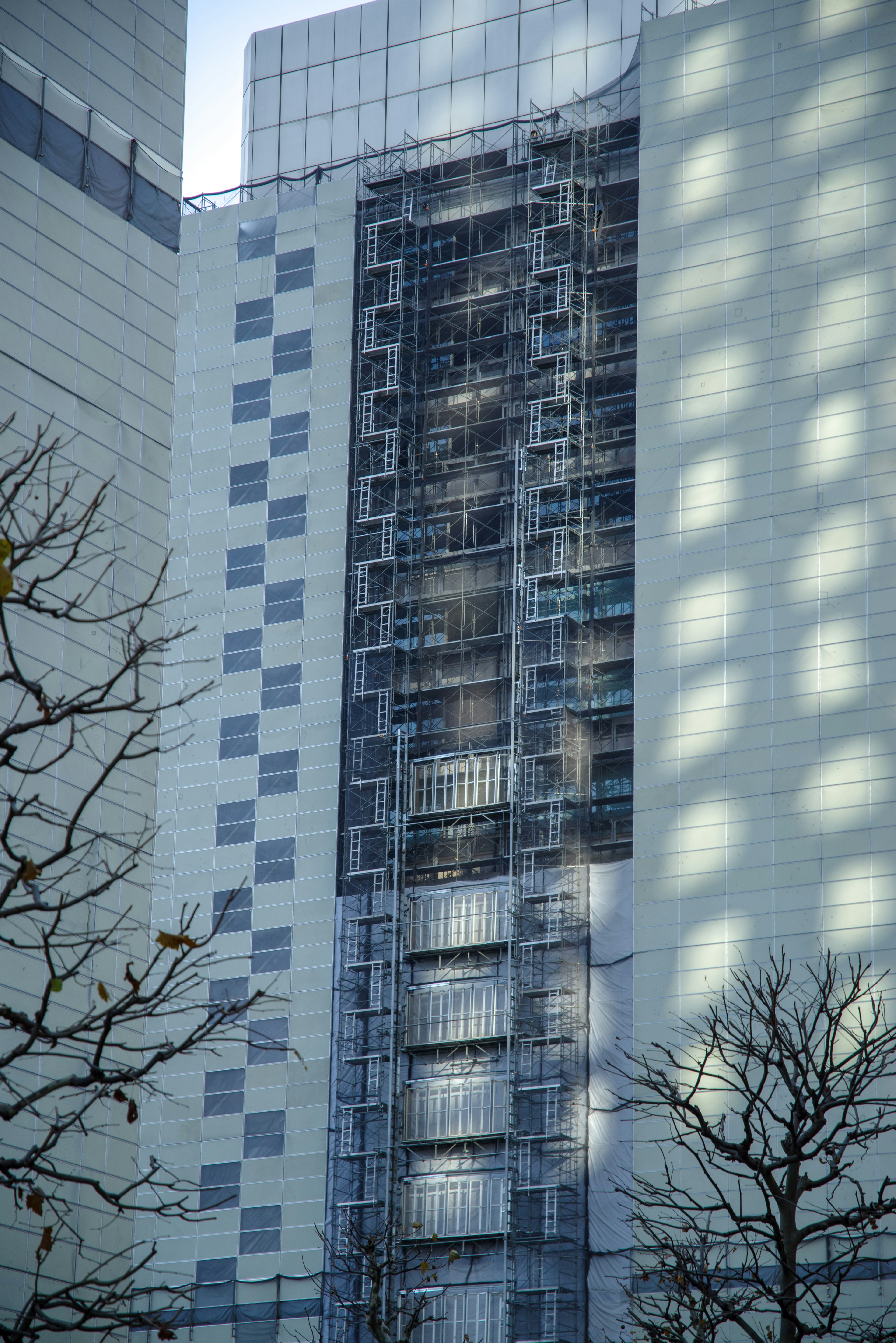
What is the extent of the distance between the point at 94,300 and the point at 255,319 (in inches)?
2777

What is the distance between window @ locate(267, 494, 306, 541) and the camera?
109 metres

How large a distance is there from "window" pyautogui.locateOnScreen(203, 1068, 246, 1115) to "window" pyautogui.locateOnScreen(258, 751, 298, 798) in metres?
14.7

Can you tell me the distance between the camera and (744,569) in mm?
92438

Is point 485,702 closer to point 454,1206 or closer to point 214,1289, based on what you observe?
point 454,1206

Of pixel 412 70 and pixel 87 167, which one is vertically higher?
pixel 412 70

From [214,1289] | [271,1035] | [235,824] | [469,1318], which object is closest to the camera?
[469,1318]

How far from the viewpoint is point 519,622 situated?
3930 inches

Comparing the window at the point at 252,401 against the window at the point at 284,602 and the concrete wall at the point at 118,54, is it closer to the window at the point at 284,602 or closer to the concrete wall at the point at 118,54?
the window at the point at 284,602

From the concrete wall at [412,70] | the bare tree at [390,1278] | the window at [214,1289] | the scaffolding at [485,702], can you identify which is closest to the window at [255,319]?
the scaffolding at [485,702]

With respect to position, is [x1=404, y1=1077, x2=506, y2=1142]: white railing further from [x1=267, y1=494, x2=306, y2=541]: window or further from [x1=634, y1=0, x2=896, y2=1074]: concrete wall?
[x1=267, y1=494, x2=306, y2=541]: window

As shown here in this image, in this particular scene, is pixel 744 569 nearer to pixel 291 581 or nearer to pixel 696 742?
pixel 696 742

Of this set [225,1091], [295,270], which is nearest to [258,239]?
[295,270]

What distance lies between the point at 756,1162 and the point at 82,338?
26.2 metres

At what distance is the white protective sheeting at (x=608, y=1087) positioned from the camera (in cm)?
8825
